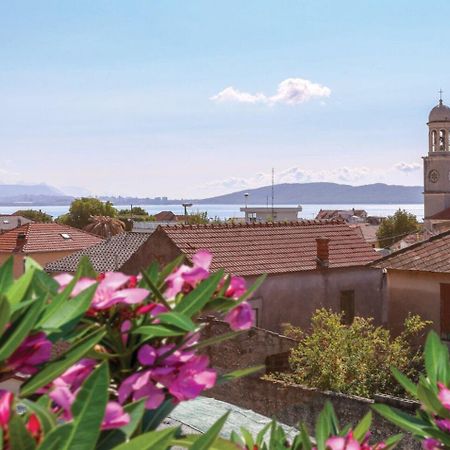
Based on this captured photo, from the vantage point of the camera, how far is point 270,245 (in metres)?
25.2

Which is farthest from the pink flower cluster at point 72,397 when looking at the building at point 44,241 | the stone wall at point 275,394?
the building at point 44,241

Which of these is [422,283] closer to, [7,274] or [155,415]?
[155,415]

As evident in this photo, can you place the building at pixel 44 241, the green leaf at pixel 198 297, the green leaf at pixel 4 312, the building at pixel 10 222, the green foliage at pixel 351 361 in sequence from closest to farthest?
the green leaf at pixel 4 312 → the green leaf at pixel 198 297 → the green foliage at pixel 351 361 → the building at pixel 44 241 → the building at pixel 10 222

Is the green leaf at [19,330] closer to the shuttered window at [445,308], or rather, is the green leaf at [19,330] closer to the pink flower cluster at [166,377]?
the pink flower cluster at [166,377]

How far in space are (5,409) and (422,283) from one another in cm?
1833

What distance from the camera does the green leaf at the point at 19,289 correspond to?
80.8 inches

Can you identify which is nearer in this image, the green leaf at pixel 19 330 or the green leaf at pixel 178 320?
the green leaf at pixel 19 330

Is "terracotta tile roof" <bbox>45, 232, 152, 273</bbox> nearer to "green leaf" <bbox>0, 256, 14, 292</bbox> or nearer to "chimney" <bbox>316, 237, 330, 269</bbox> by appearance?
"chimney" <bbox>316, 237, 330, 269</bbox>

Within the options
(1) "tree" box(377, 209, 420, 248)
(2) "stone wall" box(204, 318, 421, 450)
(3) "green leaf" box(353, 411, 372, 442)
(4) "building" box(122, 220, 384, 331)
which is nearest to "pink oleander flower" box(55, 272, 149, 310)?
(3) "green leaf" box(353, 411, 372, 442)

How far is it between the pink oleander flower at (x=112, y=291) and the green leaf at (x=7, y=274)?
0.16 metres

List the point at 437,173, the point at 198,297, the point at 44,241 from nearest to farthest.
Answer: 1. the point at 198,297
2. the point at 44,241
3. the point at 437,173

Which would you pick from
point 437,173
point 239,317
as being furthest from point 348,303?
point 437,173

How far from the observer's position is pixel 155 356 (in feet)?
7.05

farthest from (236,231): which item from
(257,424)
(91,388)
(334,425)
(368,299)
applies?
(91,388)
